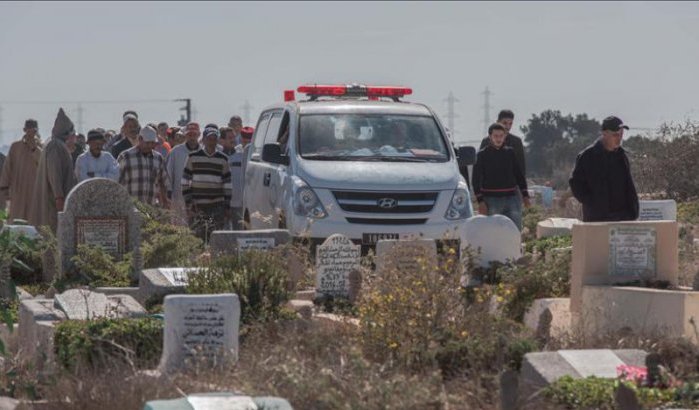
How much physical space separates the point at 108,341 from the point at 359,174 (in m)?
6.62

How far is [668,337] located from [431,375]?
2374 millimetres

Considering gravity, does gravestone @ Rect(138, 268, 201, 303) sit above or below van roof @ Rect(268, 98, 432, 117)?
below

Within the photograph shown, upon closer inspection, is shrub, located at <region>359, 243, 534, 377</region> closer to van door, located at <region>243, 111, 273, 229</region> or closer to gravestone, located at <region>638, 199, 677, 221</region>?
van door, located at <region>243, 111, 273, 229</region>

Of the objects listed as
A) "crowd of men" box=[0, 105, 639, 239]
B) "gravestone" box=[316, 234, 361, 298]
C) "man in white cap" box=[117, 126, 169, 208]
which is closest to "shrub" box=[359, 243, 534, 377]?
"gravestone" box=[316, 234, 361, 298]

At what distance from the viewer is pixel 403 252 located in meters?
13.5

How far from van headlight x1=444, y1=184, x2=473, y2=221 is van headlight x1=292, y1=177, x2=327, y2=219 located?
1.30 metres

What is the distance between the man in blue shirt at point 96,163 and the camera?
19922 millimetres

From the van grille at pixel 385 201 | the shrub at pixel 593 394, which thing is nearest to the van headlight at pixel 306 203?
the van grille at pixel 385 201

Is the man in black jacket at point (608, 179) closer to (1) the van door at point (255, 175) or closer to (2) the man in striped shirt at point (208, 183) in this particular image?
(1) the van door at point (255, 175)

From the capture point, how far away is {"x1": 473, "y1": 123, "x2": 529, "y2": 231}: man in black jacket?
60.8ft

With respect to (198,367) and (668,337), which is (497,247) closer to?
(668,337)

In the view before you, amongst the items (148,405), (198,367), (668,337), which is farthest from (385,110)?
(148,405)

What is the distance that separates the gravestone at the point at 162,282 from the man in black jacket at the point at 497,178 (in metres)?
5.19

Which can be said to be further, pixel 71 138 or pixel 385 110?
pixel 71 138
